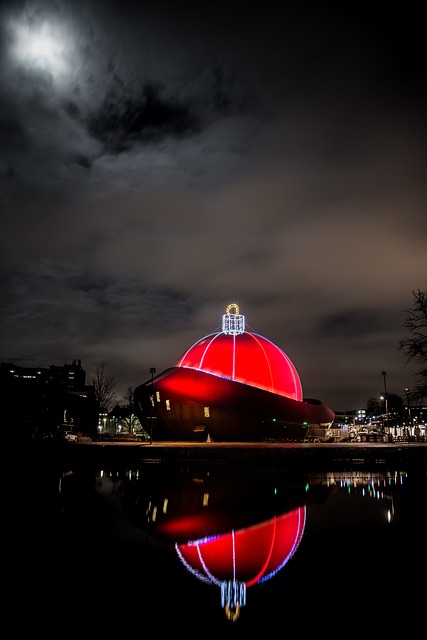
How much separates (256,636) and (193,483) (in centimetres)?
1177

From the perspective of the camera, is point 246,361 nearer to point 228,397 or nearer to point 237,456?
point 228,397

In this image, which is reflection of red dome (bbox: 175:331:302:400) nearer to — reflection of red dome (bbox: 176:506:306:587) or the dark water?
the dark water

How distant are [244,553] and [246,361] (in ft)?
133

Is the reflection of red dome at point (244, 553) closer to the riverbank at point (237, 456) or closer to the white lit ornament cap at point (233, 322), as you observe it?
the riverbank at point (237, 456)

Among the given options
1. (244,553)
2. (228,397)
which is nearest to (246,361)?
(228,397)

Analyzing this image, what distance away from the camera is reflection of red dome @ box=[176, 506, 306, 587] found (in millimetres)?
5941

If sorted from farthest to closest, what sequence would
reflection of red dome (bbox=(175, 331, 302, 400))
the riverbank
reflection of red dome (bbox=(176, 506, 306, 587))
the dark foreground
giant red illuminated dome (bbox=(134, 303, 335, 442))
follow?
reflection of red dome (bbox=(175, 331, 302, 400)) → giant red illuminated dome (bbox=(134, 303, 335, 442)) → the riverbank → reflection of red dome (bbox=(176, 506, 306, 587)) → the dark foreground

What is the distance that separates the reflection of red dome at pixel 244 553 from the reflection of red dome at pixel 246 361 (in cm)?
3712

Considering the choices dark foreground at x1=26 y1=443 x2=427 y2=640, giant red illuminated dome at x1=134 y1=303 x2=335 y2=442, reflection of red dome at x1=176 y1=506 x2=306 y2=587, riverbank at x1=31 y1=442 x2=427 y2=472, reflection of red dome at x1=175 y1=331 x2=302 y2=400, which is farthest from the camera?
reflection of red dome at x1=175 y1=331 x2=302 y2=400

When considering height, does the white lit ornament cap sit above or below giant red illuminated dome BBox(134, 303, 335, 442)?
above

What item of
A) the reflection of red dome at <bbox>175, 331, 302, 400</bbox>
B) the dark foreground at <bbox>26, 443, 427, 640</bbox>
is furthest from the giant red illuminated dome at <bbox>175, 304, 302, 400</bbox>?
the dark foreground at <bbox>26, 443, 427, 640</bbox>

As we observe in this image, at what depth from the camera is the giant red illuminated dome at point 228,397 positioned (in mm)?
42219

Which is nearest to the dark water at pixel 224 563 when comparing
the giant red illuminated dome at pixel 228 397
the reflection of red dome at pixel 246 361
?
the giant red illuminated dome at pixel 228 397

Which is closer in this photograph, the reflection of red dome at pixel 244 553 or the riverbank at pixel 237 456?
the reflection of red dome at pixel 244 553
